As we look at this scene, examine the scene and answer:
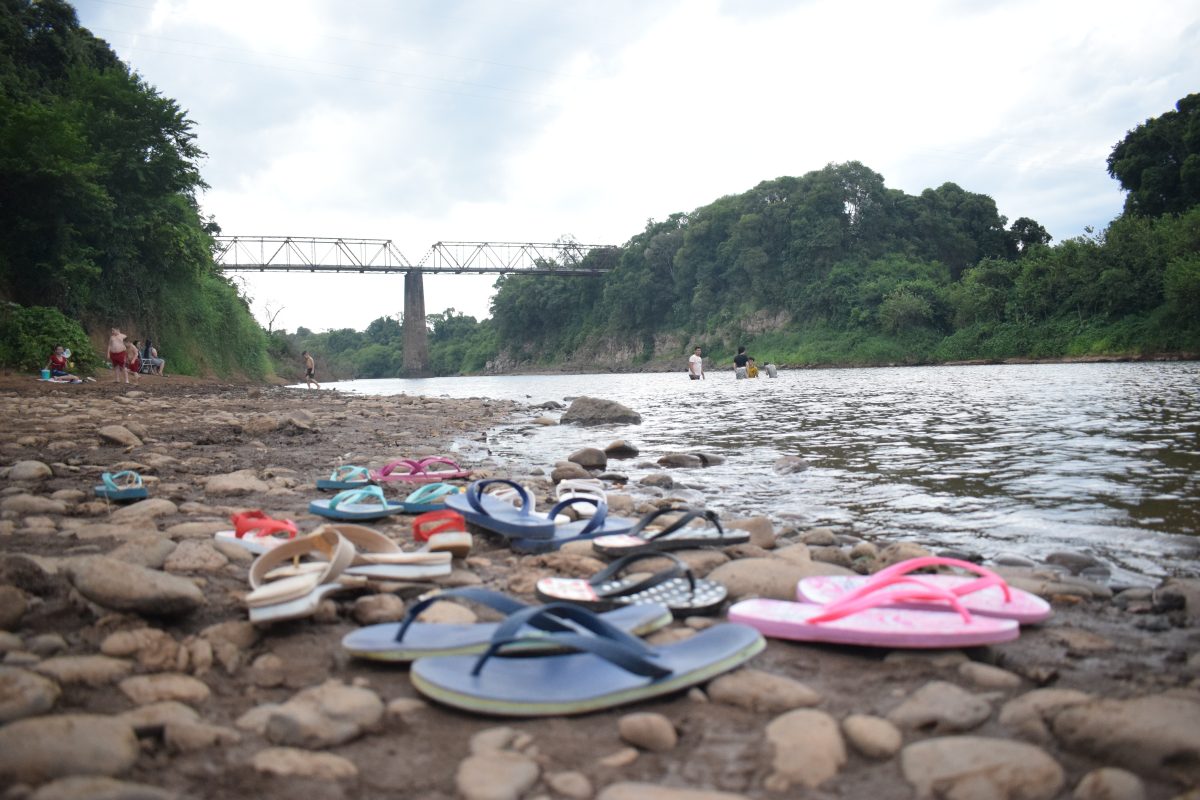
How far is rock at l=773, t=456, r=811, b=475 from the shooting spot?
6.32m

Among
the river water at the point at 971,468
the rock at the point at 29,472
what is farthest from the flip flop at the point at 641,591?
the rock at the point at 29,472

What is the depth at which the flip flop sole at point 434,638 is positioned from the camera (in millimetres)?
1874

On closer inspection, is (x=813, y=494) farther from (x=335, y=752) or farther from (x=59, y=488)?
(x=59, y=488)

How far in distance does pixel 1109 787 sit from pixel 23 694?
2.21 metres

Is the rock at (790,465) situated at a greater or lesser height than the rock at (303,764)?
lesser

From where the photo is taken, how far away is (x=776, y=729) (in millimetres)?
1565

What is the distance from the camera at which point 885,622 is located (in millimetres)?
2125

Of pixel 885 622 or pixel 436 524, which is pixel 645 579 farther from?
pixel 436 524

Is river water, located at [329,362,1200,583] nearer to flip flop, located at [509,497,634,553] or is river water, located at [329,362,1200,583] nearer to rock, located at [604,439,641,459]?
rock, located at [604,439,641,459]

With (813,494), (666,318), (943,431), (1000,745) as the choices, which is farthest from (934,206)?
(1000,745)

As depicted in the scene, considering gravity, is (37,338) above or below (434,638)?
above

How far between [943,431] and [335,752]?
8.42m

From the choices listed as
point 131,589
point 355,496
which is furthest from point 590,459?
point 131,589

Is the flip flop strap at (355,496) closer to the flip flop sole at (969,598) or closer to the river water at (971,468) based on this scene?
the river water at (971,468)
